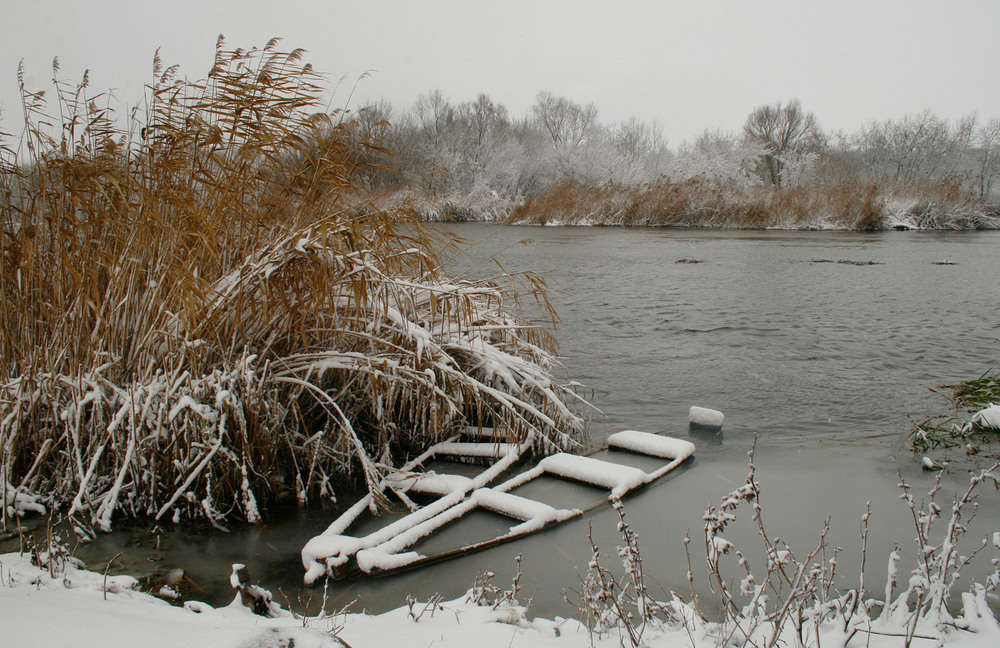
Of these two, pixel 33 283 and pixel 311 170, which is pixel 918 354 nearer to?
pixel 311 170

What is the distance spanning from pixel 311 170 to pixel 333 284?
1.25 m

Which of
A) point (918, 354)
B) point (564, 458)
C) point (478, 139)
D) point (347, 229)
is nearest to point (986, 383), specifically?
point (918, 354)

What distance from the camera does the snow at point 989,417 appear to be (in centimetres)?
487

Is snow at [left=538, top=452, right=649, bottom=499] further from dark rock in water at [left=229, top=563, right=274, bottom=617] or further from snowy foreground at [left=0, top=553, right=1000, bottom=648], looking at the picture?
dark rock in water at [left=229, top=563, right=274, bottom=617]

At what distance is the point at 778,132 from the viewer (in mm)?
50375

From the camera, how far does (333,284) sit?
365cm

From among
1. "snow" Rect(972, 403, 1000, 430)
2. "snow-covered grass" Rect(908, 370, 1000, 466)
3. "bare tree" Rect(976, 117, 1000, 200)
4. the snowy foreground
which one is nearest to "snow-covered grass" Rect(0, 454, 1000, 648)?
the snowy foreground

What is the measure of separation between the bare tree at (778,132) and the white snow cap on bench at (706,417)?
4870 centimetres

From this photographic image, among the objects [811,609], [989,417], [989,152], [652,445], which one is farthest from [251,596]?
[989,152]

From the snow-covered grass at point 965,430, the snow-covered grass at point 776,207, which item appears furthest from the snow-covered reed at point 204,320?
the snow-covered grass at point 776,207

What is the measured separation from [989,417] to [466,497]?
13.5 feet

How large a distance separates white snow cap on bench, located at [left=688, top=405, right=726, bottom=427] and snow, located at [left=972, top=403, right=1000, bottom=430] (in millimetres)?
1935

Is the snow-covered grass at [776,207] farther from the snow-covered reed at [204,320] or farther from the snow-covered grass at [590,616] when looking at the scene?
the snow-covered grass at [590,616]

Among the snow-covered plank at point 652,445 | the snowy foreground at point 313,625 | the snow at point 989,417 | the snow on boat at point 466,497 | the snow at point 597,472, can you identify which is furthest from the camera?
the snow at point 989,417
